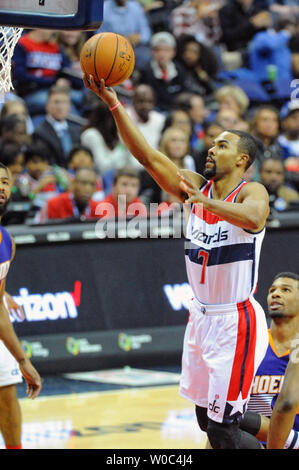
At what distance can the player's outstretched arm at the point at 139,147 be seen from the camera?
569 cm

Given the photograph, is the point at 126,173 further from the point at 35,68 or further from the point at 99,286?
the point at 35,68

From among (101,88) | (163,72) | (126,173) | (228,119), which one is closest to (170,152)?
(126,173)

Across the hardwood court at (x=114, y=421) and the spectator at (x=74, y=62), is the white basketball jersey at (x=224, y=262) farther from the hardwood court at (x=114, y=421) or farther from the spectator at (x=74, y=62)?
the spectator at (x=74, y=62)

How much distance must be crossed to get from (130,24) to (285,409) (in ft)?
29.9

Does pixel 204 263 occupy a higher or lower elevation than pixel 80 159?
higher

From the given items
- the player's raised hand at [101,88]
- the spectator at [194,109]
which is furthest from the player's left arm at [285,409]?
the spectator at [194,109]

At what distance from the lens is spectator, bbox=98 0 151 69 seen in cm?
1325

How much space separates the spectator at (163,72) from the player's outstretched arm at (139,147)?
23.6 ft

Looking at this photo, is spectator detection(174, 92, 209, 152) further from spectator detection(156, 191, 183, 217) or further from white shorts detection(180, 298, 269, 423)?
white shorts detection(180, 298, 269, 423)

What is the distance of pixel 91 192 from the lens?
33.0 feet

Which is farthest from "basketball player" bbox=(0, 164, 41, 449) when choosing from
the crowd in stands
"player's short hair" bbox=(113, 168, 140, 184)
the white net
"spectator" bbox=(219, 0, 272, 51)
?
"spectator" bbox=(219, 0, 272, 51)

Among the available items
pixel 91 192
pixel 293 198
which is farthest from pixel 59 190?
pixel 293 198

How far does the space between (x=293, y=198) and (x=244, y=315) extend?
5.67 m

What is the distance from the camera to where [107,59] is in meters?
5.60
